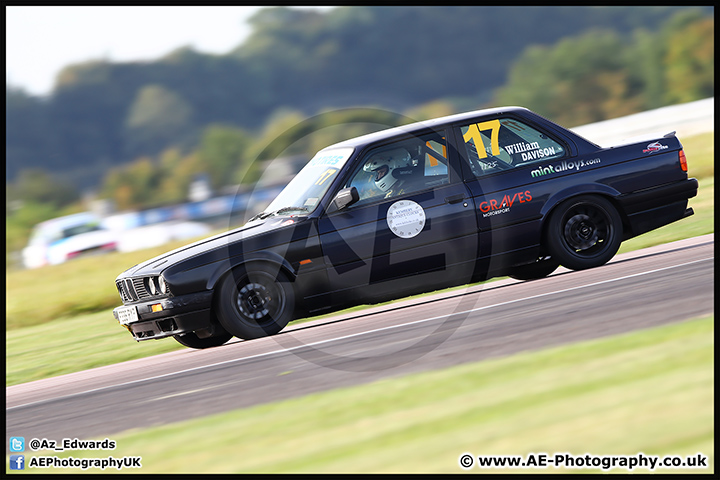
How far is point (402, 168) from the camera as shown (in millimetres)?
8148

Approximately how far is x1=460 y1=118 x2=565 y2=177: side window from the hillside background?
37.1 metres

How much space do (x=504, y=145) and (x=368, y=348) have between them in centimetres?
280

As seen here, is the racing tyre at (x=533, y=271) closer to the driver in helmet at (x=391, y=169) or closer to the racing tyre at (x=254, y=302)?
the driver in helmet at (x=391, y=169)

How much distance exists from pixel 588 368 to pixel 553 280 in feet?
12.7

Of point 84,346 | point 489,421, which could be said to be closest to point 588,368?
point 489,421

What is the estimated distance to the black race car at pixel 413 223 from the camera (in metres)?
7.78

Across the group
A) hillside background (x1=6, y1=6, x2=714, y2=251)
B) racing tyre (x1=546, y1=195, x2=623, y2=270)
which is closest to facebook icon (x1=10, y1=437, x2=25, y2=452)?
racing tyre (x1=546, y1=195, x2=623, y2=270)

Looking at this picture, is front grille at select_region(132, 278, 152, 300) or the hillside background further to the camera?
the hillside background

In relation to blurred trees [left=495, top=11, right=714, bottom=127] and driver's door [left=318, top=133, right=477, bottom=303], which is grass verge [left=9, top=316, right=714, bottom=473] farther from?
blurred trees [left=495, top=11, right=714, bottom=127]

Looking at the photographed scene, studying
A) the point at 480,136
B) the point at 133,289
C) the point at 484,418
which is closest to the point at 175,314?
the point at 133,289

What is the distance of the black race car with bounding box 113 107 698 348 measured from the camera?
778 centimetres

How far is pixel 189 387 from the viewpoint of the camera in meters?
6.53

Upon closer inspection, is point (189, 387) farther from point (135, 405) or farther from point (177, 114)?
point (177, 114)

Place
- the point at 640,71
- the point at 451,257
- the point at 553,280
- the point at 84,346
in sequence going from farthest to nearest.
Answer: the point at 640,71 → the point at 84,346 → the point at 553,280 → the point at 451,257
